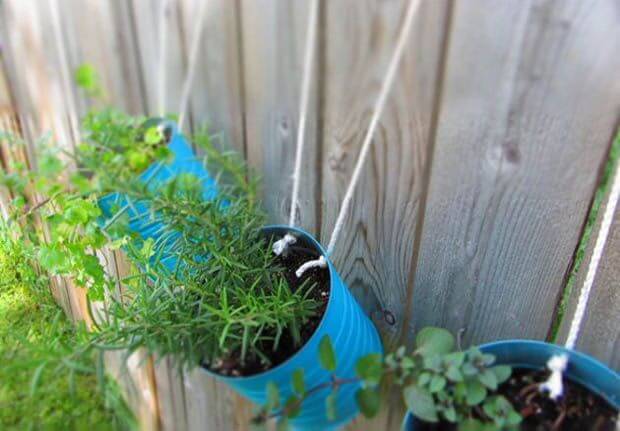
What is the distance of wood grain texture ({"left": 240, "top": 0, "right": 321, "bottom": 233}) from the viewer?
37.5 inches

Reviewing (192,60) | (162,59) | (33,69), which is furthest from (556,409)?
(33,69)

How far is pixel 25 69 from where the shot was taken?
1.80 meters

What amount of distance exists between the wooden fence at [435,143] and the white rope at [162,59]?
0.07ft

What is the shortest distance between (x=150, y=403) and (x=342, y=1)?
116cm

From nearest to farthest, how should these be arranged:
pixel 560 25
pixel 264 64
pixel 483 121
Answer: pixel 560 25, pixel 483 121, pixel 264 64

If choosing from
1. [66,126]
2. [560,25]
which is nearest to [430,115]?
[560,25]

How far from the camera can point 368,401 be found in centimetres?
58

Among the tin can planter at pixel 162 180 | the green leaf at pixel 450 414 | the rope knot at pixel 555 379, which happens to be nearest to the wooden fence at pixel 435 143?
the tin can planter at pixel 162 180

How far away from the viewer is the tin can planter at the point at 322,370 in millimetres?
679

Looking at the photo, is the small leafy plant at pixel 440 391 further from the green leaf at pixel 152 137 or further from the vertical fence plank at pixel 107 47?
the vertical fence plank at pixel 107 47

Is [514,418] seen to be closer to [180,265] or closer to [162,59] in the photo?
[180,265]

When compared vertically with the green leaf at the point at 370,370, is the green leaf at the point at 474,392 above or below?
below

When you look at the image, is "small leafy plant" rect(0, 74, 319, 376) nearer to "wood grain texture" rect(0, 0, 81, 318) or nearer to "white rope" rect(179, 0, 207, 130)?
"white rope" rect(179, 0, 207, 130)

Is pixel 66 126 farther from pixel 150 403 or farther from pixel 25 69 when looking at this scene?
pixel 150 403
